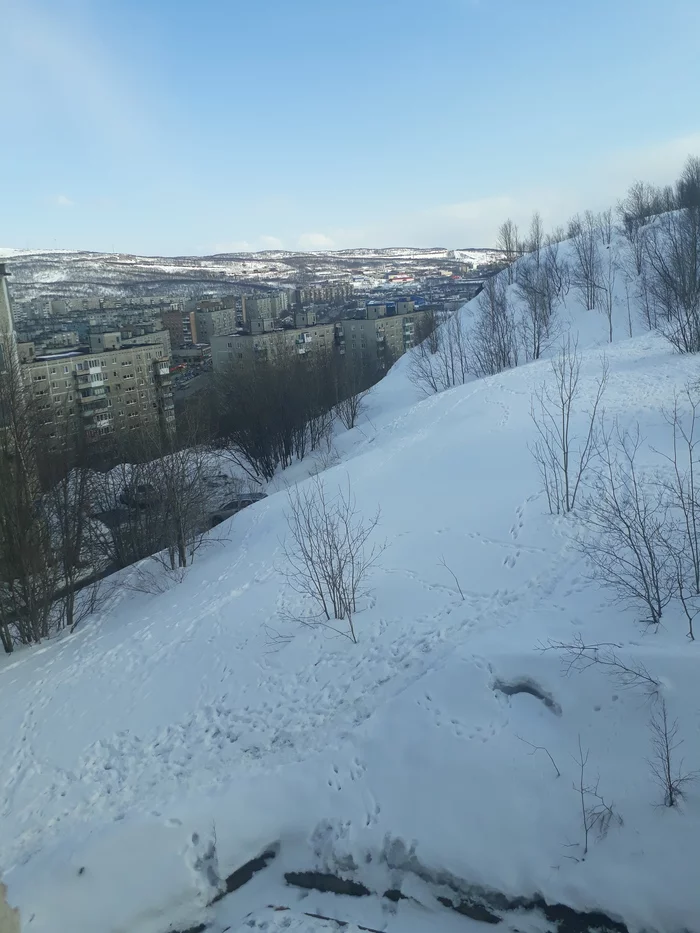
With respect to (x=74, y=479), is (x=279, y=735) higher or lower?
lower

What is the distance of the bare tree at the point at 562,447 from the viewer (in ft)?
32.2

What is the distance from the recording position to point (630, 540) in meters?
6.07

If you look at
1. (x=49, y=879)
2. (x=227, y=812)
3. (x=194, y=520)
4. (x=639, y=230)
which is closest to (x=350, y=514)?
(x=194, y=520)

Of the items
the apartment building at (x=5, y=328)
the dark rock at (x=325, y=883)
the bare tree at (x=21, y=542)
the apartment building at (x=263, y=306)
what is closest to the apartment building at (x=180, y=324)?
the apartment building at (x=263, y=306)

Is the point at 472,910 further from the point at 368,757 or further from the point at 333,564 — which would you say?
the point at 333,564

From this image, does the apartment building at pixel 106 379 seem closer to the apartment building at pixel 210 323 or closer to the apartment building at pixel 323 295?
the apartment building at pixel 210 323

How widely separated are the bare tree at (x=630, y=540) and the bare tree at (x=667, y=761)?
1.29m

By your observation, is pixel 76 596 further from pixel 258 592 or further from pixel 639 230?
pixel 639 230

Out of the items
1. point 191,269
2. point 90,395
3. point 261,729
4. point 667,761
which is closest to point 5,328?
point 261,729

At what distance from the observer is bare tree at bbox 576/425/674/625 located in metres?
6.21

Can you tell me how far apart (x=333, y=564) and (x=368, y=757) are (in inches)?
143

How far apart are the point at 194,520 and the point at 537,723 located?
31.9 feet

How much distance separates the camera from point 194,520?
13711mm

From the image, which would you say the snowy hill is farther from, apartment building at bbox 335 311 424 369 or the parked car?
the parked car
